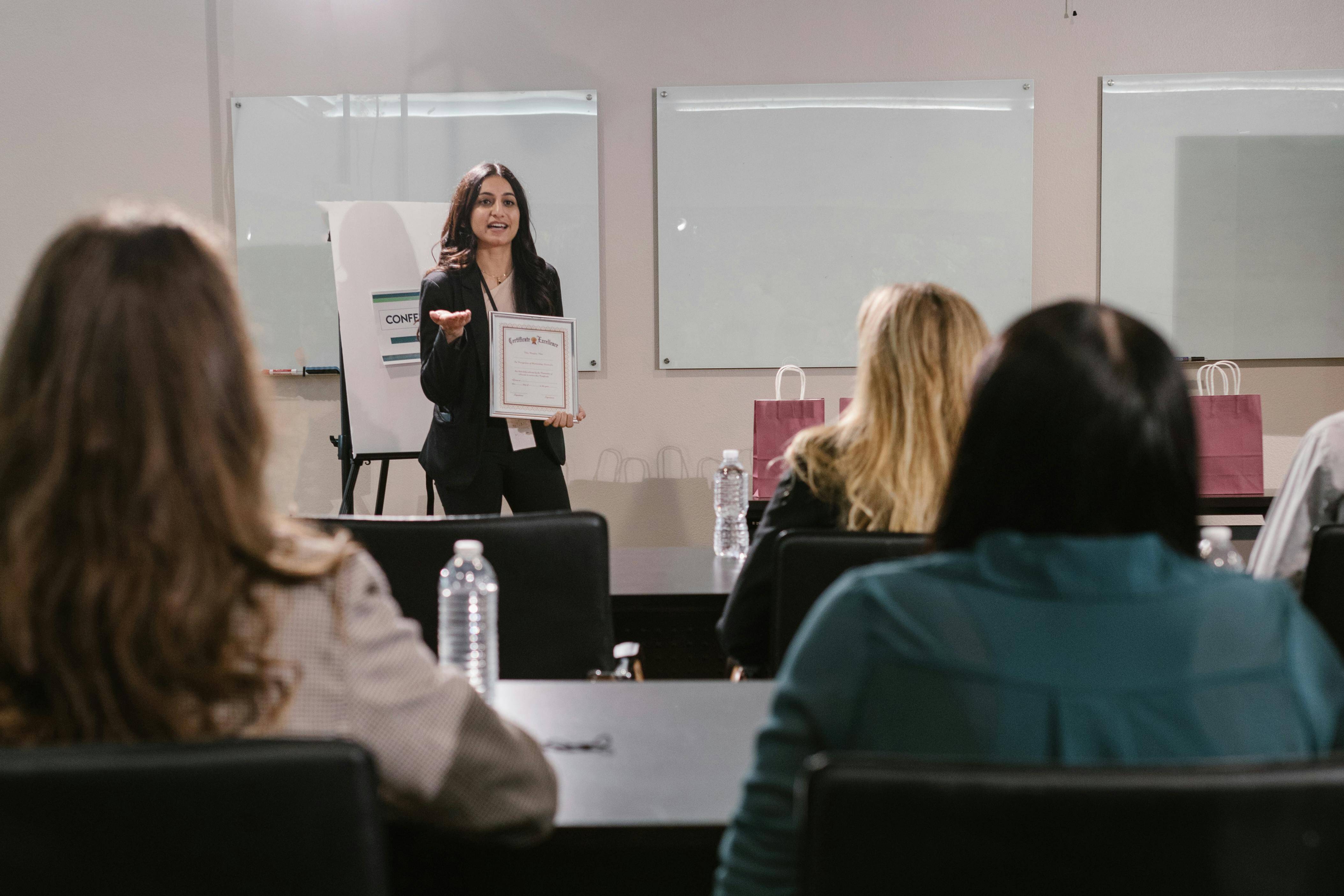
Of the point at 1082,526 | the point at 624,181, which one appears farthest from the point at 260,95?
the point at 1082,526

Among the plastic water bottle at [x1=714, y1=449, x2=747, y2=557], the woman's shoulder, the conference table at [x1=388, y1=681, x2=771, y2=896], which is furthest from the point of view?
the woman's shoulder

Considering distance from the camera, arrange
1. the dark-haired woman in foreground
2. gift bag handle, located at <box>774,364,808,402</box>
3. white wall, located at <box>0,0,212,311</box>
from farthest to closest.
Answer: white wall, located at <box>0,0,212,311</box> < gift bag handle, located at <box>774,364,808,402</box> < the dark-haired woman in foreground

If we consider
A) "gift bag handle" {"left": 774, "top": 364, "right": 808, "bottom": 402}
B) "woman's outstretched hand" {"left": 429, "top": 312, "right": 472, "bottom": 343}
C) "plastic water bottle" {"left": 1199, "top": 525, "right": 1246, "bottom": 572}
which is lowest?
"plastic water bottle" {"left": 1199, "top": 525, "right": 1246, "bottom": 572}

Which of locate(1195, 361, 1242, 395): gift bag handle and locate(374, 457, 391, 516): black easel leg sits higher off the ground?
locate(1195, 361, 1242, 395): gift bag handle

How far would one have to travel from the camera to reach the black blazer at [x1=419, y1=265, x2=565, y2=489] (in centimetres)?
348

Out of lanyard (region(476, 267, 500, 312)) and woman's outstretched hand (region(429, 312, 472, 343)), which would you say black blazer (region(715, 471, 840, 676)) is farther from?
lanyard (region(476, 267, 500, 312))

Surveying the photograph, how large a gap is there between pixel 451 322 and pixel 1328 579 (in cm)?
260

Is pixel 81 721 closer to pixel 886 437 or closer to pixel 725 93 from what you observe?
pixel 886 437

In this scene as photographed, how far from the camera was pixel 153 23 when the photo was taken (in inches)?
177

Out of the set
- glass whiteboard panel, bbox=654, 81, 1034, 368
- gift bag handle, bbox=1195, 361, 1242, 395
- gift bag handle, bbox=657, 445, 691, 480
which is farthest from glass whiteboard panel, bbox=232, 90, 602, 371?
gift bag handle, bbox=1195, 361, 1242, 395

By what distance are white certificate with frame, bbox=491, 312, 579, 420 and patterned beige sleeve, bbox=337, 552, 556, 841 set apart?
2556 mm

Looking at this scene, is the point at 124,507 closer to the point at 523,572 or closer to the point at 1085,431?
the point at 1085,431

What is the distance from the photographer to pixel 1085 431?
75 centimetres

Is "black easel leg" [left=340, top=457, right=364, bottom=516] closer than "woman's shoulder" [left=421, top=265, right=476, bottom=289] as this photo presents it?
No
